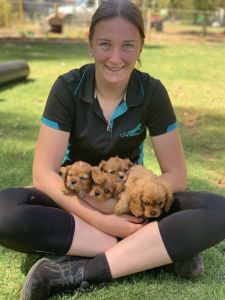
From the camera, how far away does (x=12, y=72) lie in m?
8.95

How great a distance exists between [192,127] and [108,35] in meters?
3.83

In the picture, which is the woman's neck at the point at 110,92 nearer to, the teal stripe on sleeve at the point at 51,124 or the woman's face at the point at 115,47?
the woman's face at the point at 115,47

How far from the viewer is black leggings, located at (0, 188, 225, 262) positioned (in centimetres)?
269

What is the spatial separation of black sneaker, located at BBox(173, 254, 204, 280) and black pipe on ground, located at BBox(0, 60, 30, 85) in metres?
6.40

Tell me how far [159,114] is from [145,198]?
2.25ft

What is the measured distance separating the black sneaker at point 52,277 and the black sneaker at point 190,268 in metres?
0.51

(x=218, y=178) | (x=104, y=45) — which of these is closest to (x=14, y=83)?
(x=218, y=178)

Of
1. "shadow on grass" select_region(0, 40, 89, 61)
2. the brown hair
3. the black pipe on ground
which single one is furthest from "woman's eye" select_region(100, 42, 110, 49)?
"shadow on grass" select_region(0, 40, 89, 61)

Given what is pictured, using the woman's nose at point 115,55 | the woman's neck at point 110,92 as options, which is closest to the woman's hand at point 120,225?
the woman's neck at point 110,92

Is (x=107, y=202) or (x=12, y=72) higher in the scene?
(x=107, y=202)

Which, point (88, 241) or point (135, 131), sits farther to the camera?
point (135, 131)

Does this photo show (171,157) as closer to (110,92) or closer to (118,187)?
(118,187)

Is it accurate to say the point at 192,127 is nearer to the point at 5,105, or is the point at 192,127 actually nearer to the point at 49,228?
the point at 5,105

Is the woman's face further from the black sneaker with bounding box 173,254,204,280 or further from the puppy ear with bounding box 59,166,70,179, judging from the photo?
the black sneaker with bounding box 173,254,204,280
